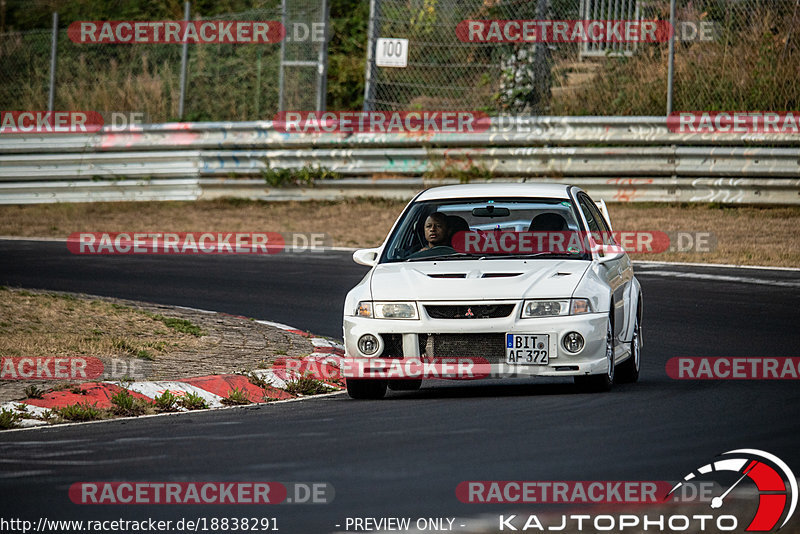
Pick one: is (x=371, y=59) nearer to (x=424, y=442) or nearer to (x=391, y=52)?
(x=391, y=52)

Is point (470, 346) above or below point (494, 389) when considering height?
above

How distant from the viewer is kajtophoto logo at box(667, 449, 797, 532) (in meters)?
5.45

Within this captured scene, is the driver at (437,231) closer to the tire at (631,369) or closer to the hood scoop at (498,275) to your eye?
the hood scoop at (498,275)

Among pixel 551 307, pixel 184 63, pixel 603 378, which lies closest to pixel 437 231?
pixel 551 307

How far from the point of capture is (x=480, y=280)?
879 centimetres

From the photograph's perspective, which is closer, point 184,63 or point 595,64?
point 595,64

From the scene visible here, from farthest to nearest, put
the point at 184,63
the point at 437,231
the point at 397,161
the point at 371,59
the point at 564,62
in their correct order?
the point at 184,63, the point at 371,59, the point at 564,62, the point at 397,161, the point at 437,231

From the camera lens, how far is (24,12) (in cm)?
3431

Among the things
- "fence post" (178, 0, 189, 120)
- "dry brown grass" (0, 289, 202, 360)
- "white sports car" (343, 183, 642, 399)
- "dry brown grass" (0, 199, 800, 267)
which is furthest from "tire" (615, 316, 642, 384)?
"fence post" (178, 0, 189, 120)

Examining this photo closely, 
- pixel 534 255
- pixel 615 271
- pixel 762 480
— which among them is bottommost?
pixel 762 480

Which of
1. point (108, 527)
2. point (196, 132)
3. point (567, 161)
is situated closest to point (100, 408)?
point (108, 527)

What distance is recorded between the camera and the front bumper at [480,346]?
8.58 m

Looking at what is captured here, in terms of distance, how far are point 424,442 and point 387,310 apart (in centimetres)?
183

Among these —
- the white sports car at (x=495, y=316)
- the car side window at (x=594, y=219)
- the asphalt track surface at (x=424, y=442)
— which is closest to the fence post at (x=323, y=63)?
the asphalt track surface at (x=424, y=442)
